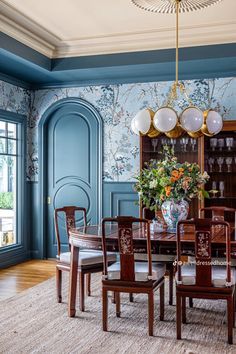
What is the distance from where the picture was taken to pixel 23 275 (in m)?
5.66

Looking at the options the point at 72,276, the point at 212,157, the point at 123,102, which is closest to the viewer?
the point at 72,276

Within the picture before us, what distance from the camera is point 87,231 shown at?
4.01 meters

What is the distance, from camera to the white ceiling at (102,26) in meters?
4.57

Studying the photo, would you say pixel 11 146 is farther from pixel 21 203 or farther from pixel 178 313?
pixel 178 313

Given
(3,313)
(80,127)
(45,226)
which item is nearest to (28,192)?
(45,226)

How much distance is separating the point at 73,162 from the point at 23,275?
1.86 m

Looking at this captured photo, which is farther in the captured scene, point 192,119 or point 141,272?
point 192,119

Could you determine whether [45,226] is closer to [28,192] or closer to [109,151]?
[28,192]

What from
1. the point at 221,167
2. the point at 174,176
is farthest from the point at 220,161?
the point at 174,176

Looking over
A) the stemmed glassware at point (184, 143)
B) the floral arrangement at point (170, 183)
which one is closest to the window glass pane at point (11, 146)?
the stemmed glassware at point (184, 143)

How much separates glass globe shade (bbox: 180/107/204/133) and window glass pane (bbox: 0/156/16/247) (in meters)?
3.14

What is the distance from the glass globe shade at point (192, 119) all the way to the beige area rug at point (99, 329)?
5.53ft

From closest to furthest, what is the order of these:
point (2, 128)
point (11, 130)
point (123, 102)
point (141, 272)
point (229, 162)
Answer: point (141, 272) → point (229, 162) → point (2, 128) → point (123, 102) → point (11, 130)

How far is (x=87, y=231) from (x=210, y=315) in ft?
4.35
